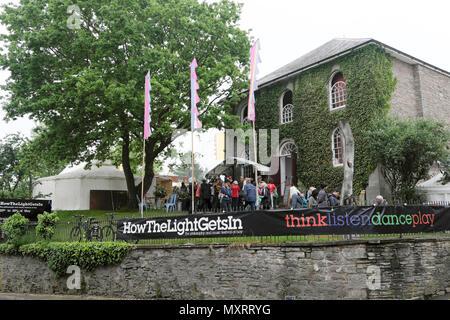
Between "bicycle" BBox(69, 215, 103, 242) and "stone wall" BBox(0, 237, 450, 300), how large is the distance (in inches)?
48.2

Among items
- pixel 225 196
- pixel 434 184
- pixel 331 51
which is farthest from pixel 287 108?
pixel 225 196

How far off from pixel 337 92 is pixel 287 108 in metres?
4.04

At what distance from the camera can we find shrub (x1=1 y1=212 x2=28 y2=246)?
→ 15.2m

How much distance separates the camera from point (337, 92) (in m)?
22.8

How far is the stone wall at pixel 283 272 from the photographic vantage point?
32.4 ft

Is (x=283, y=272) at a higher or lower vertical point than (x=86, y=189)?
lower

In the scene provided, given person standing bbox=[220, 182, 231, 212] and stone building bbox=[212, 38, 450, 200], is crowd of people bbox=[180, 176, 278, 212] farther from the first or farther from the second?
stone building bbox=[212, 38, 450, 200]

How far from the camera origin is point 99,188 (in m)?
25.8

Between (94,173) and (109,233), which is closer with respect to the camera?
(109,233)

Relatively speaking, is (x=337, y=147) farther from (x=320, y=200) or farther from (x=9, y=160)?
(x=9, y=160)
